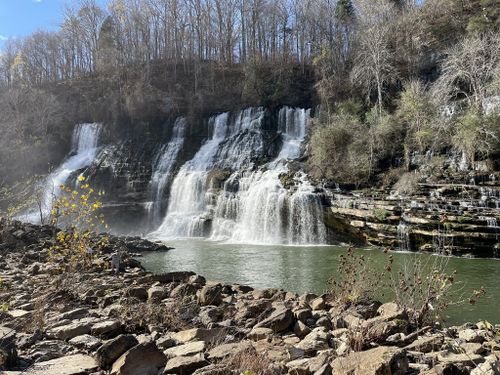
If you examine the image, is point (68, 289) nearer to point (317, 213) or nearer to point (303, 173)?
point (317, 213)

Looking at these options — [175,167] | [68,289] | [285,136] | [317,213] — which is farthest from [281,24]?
[68,289]

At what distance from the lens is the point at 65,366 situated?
4.04 meters

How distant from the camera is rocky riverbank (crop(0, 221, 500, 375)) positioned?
12.8 ft

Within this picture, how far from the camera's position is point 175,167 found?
32062 mm

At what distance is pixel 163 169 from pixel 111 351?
1141 inches

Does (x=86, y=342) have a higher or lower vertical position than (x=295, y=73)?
lower

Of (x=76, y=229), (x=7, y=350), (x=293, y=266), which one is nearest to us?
(x=7, y=350)

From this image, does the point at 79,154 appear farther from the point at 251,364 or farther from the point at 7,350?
the point at 251,364

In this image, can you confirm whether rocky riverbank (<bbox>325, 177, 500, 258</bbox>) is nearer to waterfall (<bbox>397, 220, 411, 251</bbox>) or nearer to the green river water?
waterfall (<bbox>397, 220, 411, 251</bbox>)

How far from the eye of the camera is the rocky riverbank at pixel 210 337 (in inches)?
153

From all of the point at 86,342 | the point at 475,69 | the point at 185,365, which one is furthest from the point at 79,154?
the point at 185,365

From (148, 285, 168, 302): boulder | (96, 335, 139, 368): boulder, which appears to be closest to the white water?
(148, 285, 168, 302): boulder

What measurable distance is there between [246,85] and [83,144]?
1566 centimetres

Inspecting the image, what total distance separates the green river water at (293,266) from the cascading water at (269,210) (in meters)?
1.79
